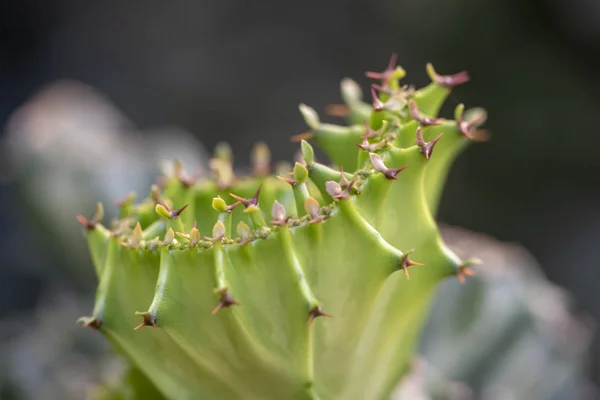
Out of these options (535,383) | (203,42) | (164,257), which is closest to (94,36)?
(203,42)

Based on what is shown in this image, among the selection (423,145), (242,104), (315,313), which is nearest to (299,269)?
(315,313)

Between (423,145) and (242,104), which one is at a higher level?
(423,145)

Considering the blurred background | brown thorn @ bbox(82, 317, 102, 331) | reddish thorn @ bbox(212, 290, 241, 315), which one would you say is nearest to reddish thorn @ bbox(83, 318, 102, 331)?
brown thorn @ bbox(82, 317, 102, 331)

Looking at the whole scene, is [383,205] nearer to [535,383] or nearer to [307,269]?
[307,269]

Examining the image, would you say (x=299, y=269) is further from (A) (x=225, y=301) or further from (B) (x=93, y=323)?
(B) (x=93, y=323)

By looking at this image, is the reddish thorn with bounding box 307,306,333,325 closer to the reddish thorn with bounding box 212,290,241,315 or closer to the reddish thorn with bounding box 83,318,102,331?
the reddish thorn with bounding box 212,290,241,315

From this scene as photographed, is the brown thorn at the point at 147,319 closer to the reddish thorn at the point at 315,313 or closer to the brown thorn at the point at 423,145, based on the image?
the reddish thorn at the point at 315,313

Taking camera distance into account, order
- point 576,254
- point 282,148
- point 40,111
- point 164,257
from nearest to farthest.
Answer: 1. point 164,257
2. point 40,111
3. point 576,254
4. point 282,148
